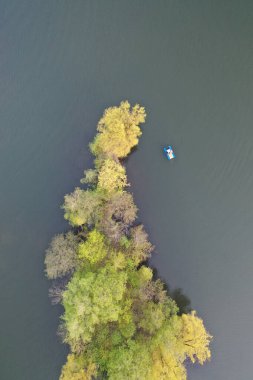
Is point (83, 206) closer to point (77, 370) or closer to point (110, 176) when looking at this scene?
point (110, 176)

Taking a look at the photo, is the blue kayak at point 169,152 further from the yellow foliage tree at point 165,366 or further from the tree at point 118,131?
the yellow foliage tree at point 165,366

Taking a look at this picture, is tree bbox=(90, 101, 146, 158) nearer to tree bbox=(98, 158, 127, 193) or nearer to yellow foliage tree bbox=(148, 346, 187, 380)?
tree bbox=(98, 158, 127, 193)

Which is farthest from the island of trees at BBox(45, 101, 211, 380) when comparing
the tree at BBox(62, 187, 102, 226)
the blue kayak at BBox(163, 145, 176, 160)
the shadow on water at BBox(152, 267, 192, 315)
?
the blue kayak at BBox(163, 145, 176, 160)

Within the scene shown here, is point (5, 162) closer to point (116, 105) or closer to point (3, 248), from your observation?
point (3, 248)

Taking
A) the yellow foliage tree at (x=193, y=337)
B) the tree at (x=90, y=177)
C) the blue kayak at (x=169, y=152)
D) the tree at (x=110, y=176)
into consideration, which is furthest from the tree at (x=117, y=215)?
the yellow foliage tree at (x=193, y=337)

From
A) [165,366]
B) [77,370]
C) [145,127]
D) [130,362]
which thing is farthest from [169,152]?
[77,370]

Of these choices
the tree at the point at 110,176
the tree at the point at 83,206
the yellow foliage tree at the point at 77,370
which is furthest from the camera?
the tree at the point at 110,176

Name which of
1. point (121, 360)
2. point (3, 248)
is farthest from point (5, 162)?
point (121, 360)
